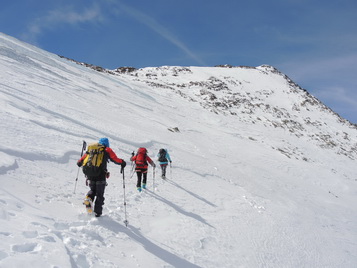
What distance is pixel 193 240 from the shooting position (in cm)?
610

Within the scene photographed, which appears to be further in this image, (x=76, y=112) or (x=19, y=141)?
(x=76, y=112)

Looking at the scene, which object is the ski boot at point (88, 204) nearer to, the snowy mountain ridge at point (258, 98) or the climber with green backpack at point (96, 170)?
the climber with green backpack at point (96, 170)

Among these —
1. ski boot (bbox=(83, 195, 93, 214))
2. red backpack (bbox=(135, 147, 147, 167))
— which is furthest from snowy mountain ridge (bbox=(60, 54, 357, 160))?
ski boot (bbox=(83, 195, 93, 214))

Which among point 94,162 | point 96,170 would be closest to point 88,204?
point 96,170

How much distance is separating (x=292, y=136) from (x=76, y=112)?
3435cm

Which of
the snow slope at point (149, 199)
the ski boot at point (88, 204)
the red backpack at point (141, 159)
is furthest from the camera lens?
the red backpack at point (141, 159)

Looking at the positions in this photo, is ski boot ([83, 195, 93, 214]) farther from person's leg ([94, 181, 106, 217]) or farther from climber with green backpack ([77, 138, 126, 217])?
person's leg ([94, 181, 106, 217])

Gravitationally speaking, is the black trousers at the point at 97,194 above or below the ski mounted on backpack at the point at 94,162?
below

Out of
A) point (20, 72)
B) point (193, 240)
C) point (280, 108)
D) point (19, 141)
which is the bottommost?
point (193, 240)

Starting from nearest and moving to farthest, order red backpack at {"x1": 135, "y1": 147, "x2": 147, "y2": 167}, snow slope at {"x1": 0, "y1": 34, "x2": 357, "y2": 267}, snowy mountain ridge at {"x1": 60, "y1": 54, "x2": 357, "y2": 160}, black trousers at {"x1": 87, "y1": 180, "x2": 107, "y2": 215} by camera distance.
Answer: snow slope at {"x1": 0, "y1": 34, "x2": 357, "y2": 267} < black trousers at {"x1": 87, "y1": 180, "x2": 107, "y2": 215} < red backpack at {"x1": 135, "y1": 147, "x2": 147, "y2": 167} < snowy mountain ridge at {"x1": 60, "y1": 54, "x2": 357, "y2": 160}

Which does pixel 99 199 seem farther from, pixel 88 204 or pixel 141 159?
pixel 141 159

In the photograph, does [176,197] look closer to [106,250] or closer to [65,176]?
[65,176]

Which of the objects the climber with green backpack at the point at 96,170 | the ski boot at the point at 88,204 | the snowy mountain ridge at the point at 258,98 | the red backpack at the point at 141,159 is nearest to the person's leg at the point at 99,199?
the climber with green backpack at the point at 96,170

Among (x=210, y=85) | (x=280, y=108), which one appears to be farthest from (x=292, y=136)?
(x=210, y=85)
